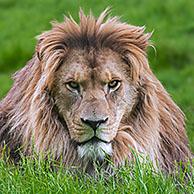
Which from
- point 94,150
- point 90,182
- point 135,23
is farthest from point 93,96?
point 135,23

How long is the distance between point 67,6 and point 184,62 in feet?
9.45

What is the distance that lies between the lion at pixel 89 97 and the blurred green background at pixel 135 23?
5925mm

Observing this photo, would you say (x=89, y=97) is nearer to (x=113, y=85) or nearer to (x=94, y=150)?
(x=113, y=85)

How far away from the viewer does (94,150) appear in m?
6.24

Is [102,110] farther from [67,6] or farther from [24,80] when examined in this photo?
[67,6]

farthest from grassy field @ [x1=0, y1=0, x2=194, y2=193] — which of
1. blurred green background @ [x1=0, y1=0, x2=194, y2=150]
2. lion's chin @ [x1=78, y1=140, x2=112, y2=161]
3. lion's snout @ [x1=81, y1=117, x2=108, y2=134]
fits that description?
lion's snout @ [x1=81, y1=117, x2=108, y2=134]

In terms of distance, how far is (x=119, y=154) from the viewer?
6.52m

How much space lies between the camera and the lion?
636cm

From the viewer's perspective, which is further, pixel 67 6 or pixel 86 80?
pixel 67 6

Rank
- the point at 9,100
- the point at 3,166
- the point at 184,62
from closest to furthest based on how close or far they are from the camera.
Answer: the point at 3,166 < the point at 9,100 < the point at 184,62

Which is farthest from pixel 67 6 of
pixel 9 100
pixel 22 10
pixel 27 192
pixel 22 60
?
pixel 27 192

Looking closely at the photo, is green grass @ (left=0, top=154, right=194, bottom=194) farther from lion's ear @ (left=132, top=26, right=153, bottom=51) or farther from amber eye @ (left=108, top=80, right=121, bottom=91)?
lion's ear @ (left=132, top=26, right=153, bottom=51)

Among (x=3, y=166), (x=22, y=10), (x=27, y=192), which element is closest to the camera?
(x=27, y=192)

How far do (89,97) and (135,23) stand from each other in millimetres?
8533
